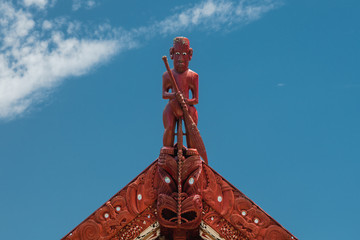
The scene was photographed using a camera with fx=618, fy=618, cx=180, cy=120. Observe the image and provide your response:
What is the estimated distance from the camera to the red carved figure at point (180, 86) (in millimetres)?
10281

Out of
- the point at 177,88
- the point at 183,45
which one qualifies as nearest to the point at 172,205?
the point at 177,88

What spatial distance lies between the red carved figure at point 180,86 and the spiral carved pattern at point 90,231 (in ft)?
5.83

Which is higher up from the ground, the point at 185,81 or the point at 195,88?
the point at 185,81

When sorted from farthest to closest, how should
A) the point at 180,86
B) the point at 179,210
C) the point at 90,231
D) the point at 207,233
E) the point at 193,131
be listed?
the point at 180,86
the point at 193,131
the point at 207,233
the point at 90,231
the point at 179,210

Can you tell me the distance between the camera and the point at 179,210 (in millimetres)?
9414

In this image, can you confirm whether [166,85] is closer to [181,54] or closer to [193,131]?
[181,54]

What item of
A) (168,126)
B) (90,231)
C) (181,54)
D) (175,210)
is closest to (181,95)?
(168,126)

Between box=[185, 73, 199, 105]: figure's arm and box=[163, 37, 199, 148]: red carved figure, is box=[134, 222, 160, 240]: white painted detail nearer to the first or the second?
box=[163, 37, 199, 148]: red carved figure

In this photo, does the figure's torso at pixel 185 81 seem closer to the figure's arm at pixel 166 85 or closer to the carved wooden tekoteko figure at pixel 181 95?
the carved wooden tekoteko figure at pixel 181 95

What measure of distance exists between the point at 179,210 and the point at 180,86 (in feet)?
7.28

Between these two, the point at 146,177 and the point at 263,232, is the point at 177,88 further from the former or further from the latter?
the point at 263,232

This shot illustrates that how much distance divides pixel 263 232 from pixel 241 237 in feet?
1.18

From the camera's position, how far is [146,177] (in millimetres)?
9789

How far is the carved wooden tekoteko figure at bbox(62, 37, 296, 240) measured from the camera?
948 cm
